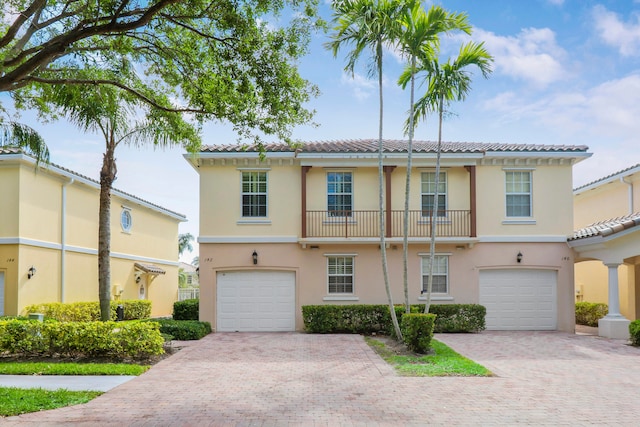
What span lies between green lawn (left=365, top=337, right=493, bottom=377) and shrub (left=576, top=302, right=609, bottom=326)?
30.9ft

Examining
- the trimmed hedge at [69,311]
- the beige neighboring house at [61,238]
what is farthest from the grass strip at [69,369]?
the beige neighboring house at [61,238]

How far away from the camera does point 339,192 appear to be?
61.4 feet

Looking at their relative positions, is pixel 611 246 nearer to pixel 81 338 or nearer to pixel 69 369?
pixel 81 338

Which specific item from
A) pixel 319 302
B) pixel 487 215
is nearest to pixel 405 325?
pixel 319 302

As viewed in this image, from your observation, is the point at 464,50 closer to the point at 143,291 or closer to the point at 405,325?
the point at 405,325

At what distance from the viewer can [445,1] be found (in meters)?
12.9

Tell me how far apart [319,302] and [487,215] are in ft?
21.6

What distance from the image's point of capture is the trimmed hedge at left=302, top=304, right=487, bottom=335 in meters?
17.2

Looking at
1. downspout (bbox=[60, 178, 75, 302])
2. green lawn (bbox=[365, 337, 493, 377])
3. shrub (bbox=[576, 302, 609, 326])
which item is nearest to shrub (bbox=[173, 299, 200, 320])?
downspout (bbox=[60, 178, 75, 302])

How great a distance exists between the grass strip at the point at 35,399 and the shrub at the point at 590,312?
18.1m

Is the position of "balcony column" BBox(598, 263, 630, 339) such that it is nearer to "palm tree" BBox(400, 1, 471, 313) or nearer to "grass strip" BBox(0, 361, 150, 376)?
"palm tree" BBox(400, 1, 471, 313)

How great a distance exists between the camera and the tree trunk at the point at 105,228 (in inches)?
530

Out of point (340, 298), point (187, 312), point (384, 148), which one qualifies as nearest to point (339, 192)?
point (384, 148)

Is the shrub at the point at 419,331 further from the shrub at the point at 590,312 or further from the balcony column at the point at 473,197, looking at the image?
the shrub at the point at 590,312
